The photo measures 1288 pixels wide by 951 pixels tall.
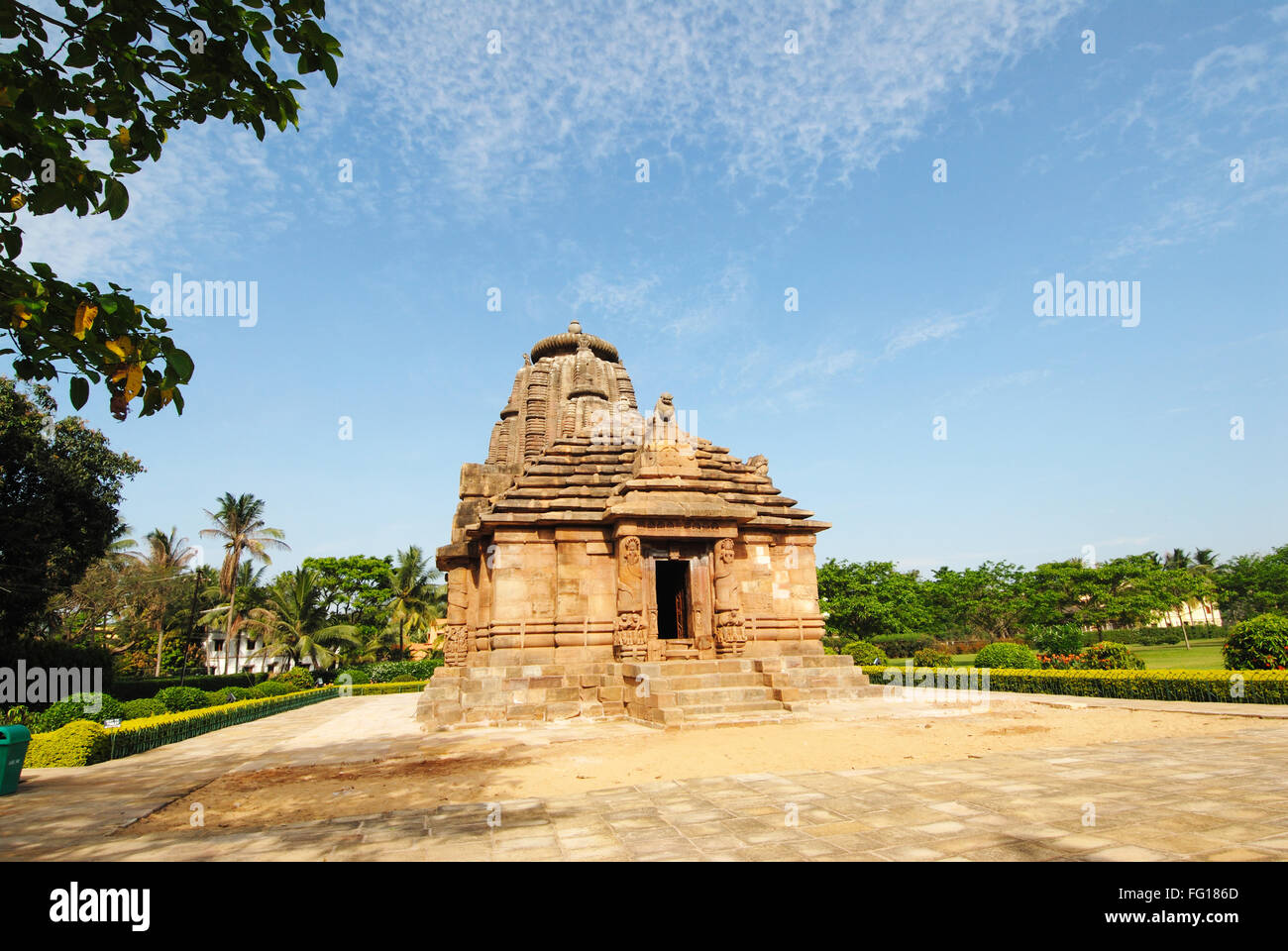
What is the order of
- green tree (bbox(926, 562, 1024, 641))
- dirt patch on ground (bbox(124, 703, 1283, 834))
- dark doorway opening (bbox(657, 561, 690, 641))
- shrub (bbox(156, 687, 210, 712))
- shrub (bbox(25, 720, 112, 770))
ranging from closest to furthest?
dirt patch on ground (bbox(124, 703, 1283, 834)) < shrub (bbox(25, 720, 112, 770)) < shrub (bbox(156, 687, 210, 712)) < dark doorway opening (bbox(657, 561, 690, 641)) < green tree (bbox(926, 562, 1024, 641))

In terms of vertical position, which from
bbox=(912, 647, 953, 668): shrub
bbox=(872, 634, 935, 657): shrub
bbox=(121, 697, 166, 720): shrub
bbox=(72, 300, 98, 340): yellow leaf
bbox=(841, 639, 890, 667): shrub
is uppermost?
bbox=(72, 300, 98, 340): yellow leaf

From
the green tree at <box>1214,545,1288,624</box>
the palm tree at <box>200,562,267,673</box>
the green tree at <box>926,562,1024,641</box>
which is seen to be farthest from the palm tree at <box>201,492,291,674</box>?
the green tree at <box>1214,545,1288,624</box>

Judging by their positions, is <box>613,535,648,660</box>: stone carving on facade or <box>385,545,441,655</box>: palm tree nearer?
<box>613,535,648,660</box>: stone carving on facade

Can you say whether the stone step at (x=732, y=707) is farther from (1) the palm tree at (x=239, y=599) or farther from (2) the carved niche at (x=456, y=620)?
(1) the palm tree at (x=239, y=599)

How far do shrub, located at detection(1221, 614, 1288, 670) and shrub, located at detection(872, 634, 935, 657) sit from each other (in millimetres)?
28572

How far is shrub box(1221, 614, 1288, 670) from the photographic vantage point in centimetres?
1444

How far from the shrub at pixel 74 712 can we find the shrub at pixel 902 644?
40.2 meters

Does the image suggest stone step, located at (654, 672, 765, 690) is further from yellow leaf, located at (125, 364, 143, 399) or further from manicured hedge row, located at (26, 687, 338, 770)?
yellow leaf, located at (125, 364, 143, 399)

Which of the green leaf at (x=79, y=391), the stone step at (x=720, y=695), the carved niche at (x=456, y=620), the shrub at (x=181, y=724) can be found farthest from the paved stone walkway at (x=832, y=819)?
the carved niche at (x=456, y=620)

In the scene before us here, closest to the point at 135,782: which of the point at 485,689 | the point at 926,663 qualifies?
the point at 485,689

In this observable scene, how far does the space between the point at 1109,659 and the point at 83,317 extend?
22.6 metres

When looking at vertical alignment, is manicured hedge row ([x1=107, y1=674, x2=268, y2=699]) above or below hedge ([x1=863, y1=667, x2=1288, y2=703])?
below

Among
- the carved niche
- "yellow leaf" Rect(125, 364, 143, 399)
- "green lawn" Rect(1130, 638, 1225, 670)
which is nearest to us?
"yellow leaf" Rect(125, 364, 143, 399)
